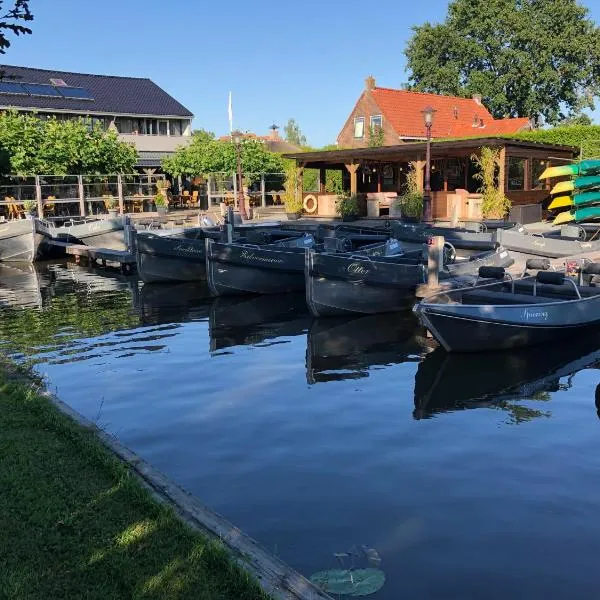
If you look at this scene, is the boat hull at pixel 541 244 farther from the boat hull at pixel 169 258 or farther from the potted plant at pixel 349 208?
the potted plant at pixel 349 208

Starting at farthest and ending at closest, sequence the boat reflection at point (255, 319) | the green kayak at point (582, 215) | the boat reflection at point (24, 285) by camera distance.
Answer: the green kayak at point (582, 215)
the boat reflection at point (24, 285)
the boat reflection at point (255, 319)

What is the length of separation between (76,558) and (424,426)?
200 inches

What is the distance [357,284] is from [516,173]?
17522 mm

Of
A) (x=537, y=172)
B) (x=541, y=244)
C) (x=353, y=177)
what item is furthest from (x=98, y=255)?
(x=537, y=172)

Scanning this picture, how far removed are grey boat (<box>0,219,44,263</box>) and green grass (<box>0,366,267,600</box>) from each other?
2176 centimetres

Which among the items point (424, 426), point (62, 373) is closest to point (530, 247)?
point (424, 426)

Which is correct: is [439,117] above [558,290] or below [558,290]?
above

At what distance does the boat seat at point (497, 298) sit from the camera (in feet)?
39.4

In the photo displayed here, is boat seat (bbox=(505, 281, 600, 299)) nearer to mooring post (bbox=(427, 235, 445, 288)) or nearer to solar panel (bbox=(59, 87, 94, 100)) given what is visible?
mooring post (bbox=(427, 235, 445, 288))

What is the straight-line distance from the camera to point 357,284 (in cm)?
1501

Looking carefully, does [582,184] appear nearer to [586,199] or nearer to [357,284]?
[586,199]

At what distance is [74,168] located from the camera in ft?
115

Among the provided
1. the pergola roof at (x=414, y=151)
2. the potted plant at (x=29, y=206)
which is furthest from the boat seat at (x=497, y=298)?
the potted plant at (x=29, y=206)

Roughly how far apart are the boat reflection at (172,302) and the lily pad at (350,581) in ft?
36.5
